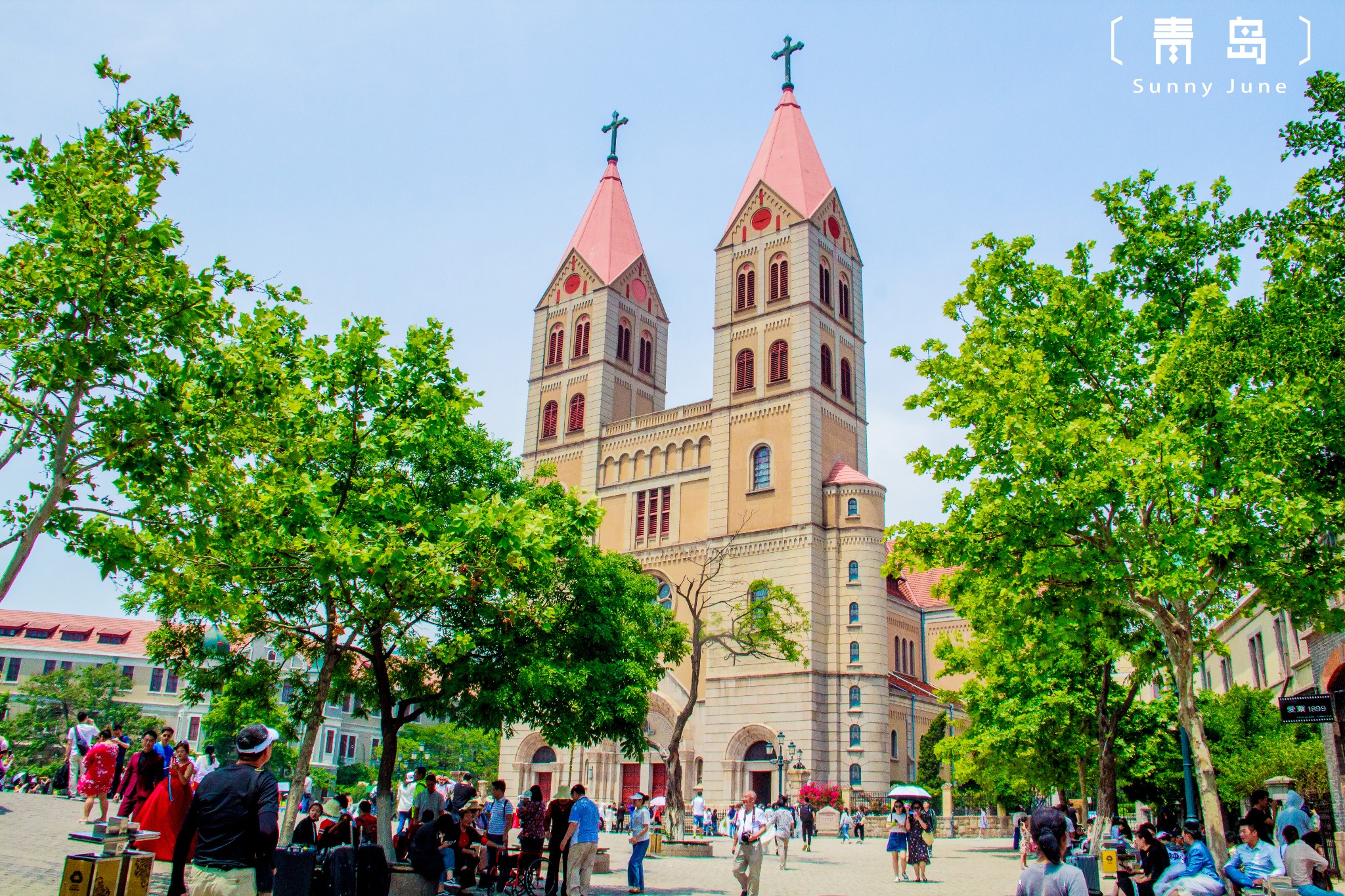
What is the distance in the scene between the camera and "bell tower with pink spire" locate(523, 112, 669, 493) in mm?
53906

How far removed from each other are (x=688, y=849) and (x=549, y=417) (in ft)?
→ 109

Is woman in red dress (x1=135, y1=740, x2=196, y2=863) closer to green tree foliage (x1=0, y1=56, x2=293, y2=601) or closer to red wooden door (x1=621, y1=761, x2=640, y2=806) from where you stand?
green tree foliage (x1=0, y1=56, x2=293, y2=601)

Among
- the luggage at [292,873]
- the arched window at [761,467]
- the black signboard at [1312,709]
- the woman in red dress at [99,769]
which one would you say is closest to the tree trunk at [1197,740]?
the black signboard at [1312,709]

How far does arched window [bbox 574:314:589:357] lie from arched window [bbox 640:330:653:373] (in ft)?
11.4

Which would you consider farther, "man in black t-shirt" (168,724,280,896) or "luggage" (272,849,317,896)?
"luggage" (272,849,317,896)

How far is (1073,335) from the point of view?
55.6ft

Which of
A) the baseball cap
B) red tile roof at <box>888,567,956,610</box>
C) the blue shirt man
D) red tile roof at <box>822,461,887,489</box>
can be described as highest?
red tile roof at <box>822,461,887,489</box>

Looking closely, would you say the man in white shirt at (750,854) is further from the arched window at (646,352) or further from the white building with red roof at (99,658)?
the white building with red roof at (99,658)

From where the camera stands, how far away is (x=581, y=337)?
55938mm

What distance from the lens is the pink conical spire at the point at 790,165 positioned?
5056 centimetres

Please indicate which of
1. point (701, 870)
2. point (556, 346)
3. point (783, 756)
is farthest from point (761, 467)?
point (701, 870)

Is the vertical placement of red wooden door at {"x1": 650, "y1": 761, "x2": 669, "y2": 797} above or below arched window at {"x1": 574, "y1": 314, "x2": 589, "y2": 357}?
below

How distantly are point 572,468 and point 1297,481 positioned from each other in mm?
41635

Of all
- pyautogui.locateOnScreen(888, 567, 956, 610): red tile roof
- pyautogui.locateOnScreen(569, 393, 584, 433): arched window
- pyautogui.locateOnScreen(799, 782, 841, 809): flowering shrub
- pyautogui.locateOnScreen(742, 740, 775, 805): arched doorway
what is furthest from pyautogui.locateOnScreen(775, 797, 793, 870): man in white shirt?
pyautogui.locateOnScreen(888, 567, 956, 610): red tile roof
